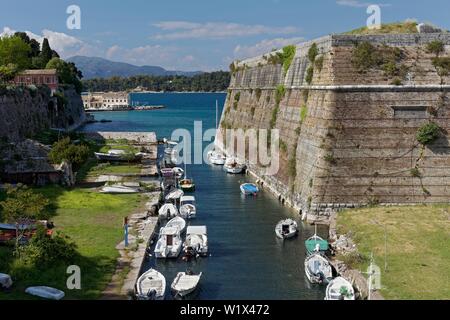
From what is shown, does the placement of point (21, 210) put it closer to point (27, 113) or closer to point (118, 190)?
point (118, 190)

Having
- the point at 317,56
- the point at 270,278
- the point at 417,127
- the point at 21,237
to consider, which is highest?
the point at 317,56

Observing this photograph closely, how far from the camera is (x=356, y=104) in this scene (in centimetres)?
2962

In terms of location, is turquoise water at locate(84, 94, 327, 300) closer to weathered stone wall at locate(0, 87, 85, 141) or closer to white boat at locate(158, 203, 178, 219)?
white boat at locate(158, 203, 178, 219)

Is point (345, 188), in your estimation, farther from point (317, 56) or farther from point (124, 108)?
point (124, 108)

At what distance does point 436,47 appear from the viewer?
1174 inches

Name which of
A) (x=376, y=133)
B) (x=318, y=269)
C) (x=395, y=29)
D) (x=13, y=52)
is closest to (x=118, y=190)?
(x=376, y=133)

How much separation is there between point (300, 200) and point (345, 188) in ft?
10.7

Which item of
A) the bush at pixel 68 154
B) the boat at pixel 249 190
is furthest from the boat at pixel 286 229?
the bush at pixel 68 154

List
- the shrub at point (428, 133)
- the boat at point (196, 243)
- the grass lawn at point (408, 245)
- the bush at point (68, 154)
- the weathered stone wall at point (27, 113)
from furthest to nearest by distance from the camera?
the weathered stone wall at point (27, 113), the bush at point (68, 154), the shrub at point (428, 133), the boat at point (196, 243), the grass lawn at point (408, 245)

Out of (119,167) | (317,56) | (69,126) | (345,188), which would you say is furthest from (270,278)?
(69,126)

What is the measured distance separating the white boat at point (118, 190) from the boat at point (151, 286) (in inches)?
625

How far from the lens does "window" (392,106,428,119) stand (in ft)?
97.1

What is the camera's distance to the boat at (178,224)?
27422 mm

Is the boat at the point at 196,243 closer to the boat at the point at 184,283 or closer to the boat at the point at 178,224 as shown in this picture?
the boat at the point at 178,224
